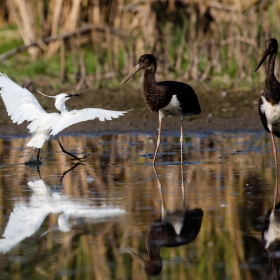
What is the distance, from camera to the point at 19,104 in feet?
32.0

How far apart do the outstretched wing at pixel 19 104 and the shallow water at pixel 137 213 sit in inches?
21.9

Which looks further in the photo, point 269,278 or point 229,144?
point 229,144

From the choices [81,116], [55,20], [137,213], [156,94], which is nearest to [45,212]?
[137,213]

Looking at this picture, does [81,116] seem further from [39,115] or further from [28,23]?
[28,23]

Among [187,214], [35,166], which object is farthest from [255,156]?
[187,214]

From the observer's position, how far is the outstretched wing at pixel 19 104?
9.58 metres

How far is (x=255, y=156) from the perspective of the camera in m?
9.52

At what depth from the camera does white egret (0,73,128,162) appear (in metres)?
8.66

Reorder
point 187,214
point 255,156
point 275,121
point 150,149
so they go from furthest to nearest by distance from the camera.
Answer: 1. point 150,149
2. point 255,156
3. point 275,121
4. point 187,214

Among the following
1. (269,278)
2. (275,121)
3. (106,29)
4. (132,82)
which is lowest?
(269,278)

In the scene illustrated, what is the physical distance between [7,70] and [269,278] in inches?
484

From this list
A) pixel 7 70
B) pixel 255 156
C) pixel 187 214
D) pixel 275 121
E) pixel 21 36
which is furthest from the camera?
pixel 21 36

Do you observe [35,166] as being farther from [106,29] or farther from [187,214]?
[106,29]

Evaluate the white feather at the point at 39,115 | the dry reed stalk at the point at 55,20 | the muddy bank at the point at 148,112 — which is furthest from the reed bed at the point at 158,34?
the white feather at the point at 39,115
